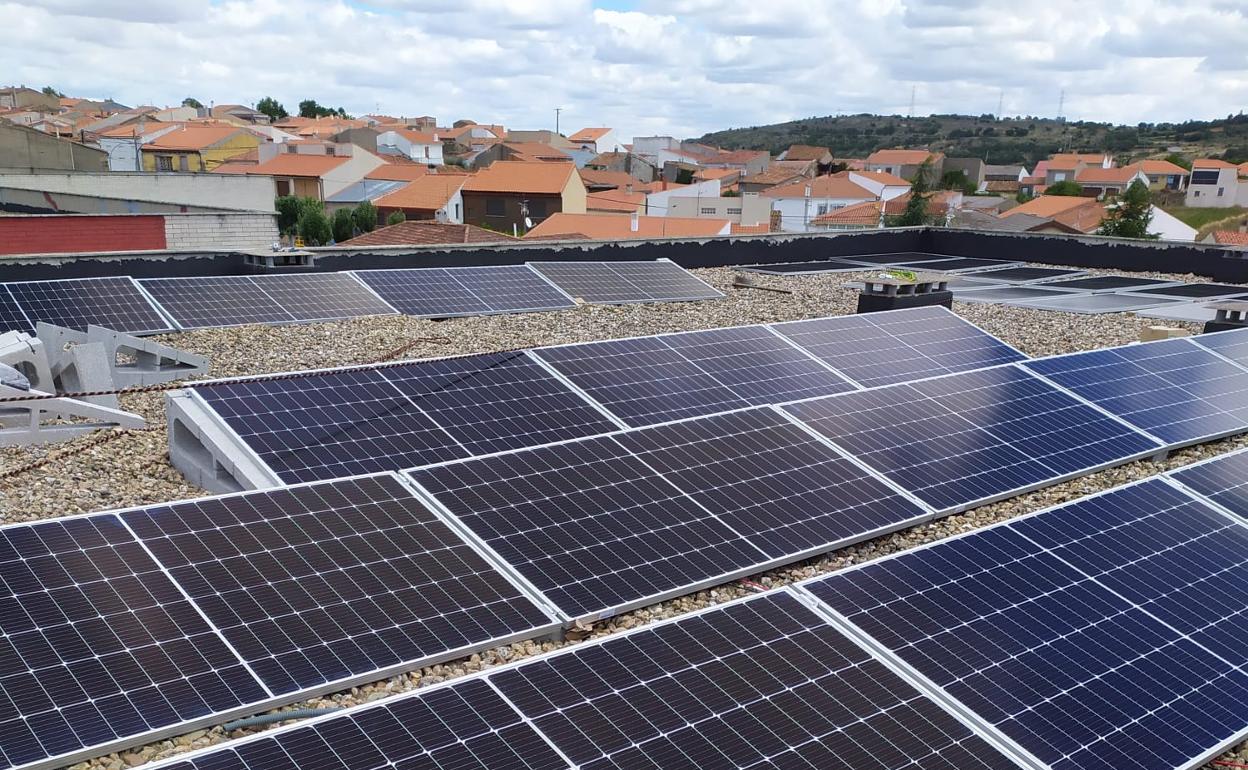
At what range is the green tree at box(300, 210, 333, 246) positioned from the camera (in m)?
68.6

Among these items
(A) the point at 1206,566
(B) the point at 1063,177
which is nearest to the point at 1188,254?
(A) the point at 1206,566

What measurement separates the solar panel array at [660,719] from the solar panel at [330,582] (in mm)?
1102

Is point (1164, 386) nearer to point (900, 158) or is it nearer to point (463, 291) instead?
point (463, 291)

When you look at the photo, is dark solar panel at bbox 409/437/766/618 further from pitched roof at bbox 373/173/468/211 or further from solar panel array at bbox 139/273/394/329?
pitched roof at bbox 373/173/468/211

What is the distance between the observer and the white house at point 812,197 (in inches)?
3406

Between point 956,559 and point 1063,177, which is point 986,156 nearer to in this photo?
point 1063,177

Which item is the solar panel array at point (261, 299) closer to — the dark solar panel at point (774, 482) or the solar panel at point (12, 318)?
the solar panel at point (12, 318)

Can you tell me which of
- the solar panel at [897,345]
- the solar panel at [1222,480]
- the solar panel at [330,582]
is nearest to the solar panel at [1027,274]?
the solar panel at [897,345]

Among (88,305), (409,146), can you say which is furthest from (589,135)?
(88,305)

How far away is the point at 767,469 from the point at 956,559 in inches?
105

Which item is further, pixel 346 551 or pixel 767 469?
pixel 767 469

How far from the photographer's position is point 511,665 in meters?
7.20

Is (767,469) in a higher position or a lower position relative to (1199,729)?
higher

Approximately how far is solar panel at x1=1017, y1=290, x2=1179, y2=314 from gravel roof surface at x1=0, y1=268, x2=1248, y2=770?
2.36ft
